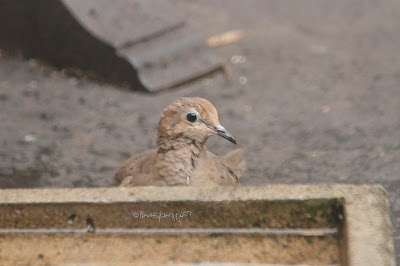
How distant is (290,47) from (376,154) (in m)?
1.96

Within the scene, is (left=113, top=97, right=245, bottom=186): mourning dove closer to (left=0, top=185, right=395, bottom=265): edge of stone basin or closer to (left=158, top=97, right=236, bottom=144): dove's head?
(left=158, top=97, right=236, bottom=144): dove's head

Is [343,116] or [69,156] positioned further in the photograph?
[343,116]

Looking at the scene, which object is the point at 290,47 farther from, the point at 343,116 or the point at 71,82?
the point at 71,82

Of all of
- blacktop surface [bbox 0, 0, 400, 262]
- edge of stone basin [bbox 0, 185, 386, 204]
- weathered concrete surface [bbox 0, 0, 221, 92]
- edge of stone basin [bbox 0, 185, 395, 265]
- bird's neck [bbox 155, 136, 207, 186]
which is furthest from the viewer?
weathered concrete surface [bbox 0, 0, 221, 92]

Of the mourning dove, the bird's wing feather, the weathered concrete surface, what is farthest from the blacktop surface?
the mourning dove

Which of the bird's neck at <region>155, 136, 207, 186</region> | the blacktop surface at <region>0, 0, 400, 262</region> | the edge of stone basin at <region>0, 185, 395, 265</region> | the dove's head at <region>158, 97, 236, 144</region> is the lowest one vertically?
the edge of stone basin at <region>0, 185, 395, 265</region>

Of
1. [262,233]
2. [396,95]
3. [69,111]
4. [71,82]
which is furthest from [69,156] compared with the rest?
[396,95]

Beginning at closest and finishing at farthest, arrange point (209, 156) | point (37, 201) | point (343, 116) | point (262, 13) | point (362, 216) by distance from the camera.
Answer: point (362, 216), point (37, 201), point (209, 156), point (343, 116), point (262, 13)

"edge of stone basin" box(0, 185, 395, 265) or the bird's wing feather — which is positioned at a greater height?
the bird's wing feather

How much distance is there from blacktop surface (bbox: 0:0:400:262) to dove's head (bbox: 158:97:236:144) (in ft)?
3.57

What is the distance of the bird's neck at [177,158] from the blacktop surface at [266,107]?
3.53 feet

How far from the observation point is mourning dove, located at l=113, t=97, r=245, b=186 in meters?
3.10

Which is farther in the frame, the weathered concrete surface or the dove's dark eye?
the weathered concrete surface

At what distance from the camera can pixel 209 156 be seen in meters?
3.29
